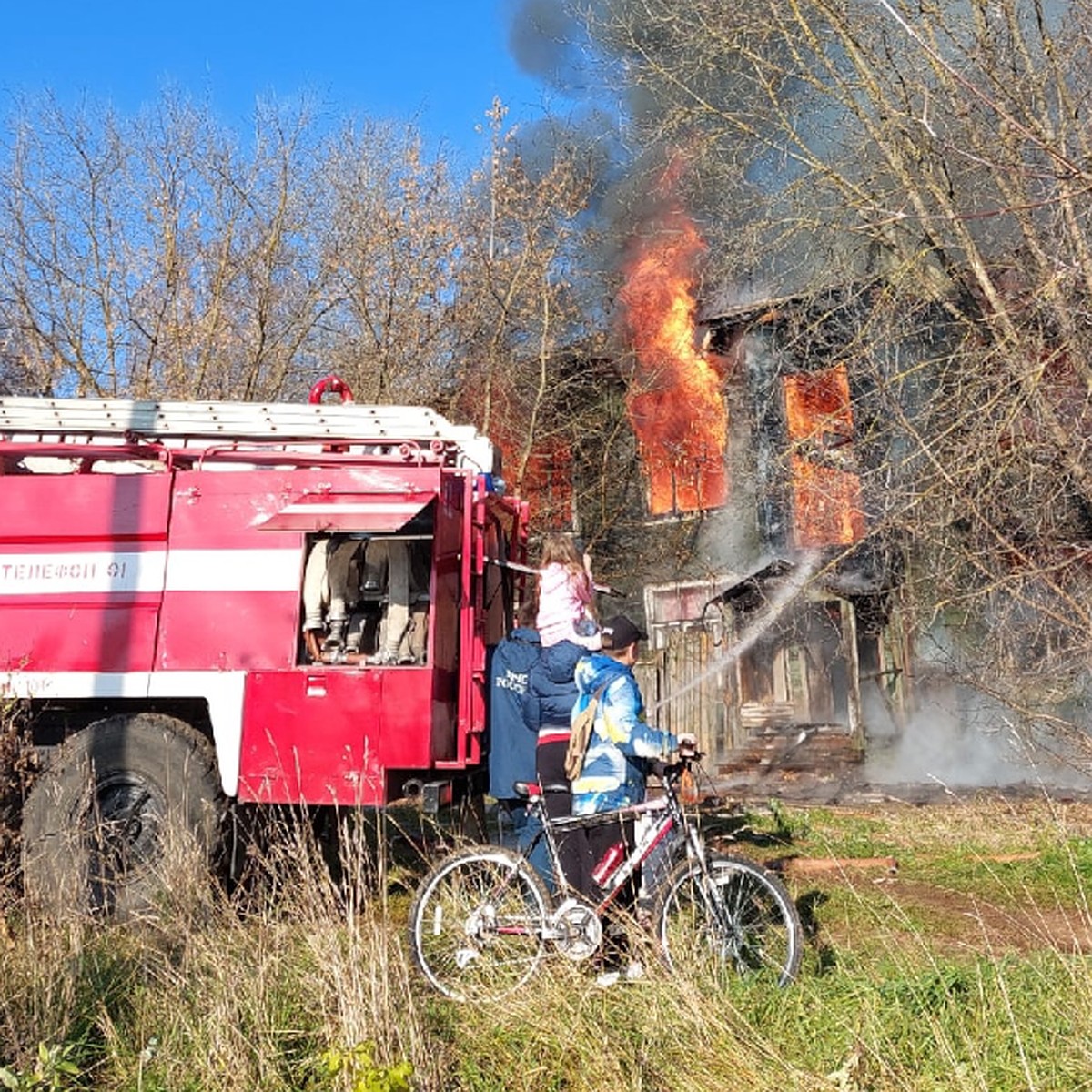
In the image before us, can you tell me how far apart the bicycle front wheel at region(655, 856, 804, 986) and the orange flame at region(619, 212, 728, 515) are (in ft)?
45.6

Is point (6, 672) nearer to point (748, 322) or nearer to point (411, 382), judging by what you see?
point (411, 382)

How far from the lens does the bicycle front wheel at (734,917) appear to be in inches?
174

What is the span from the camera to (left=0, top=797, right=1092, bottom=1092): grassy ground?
3.40 meters

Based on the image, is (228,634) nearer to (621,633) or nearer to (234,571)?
(234,571)

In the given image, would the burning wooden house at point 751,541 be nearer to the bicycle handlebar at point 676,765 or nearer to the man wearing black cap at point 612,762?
the man wearing black cap at point 612,762

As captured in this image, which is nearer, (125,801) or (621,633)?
(621,633)

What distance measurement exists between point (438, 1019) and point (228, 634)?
2828 mm

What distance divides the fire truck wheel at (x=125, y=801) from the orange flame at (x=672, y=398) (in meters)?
13.2

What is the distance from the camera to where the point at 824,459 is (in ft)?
33.2

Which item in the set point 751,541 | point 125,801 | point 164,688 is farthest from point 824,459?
point 751,541

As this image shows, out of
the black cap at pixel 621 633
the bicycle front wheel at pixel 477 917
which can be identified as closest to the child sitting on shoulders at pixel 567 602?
the black cap at pixel 621 633

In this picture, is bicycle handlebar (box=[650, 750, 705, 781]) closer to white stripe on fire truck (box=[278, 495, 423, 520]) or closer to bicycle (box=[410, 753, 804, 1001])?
bicycle (box=[410, 753, 804, 1001])

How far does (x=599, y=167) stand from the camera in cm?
1759

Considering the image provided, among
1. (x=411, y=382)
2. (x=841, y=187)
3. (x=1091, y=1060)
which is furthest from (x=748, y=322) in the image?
(x=1091, y=1060)
